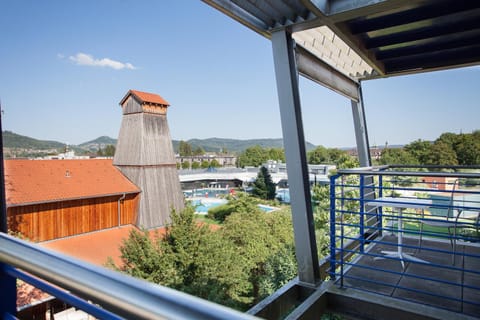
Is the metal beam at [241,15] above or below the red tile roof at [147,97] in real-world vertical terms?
below

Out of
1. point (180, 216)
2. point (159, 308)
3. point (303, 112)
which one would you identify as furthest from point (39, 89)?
point (159, 308)

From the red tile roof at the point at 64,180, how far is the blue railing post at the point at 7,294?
10.2 meters

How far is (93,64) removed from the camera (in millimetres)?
17953

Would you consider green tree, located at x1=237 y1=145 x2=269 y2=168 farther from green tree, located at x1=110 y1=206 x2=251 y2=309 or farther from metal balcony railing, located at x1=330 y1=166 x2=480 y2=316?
metal balcony railing, located at x1=330 y1=166 x2=480 y2=316

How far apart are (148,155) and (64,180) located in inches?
145

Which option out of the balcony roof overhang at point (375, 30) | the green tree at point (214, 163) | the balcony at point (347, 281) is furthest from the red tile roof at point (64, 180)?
the balcony at point (347, 281)

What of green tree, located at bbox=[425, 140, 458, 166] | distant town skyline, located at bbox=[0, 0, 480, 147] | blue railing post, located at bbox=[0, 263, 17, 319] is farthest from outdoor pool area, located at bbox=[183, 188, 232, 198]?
blue railing post, located at bbox=[0, 263, 17, 319]

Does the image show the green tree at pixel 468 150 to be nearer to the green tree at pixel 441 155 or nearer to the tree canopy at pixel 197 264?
the green tree at pixel 441 155

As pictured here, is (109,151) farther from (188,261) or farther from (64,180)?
(188,261)

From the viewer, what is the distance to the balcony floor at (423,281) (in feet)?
6.20

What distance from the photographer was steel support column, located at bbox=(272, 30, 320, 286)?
7.00 feet

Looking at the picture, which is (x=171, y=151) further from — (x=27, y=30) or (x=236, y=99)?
(x=236, y=99)

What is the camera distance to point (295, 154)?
7.07 feet

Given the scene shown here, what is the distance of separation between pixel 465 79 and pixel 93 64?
21879 mm
